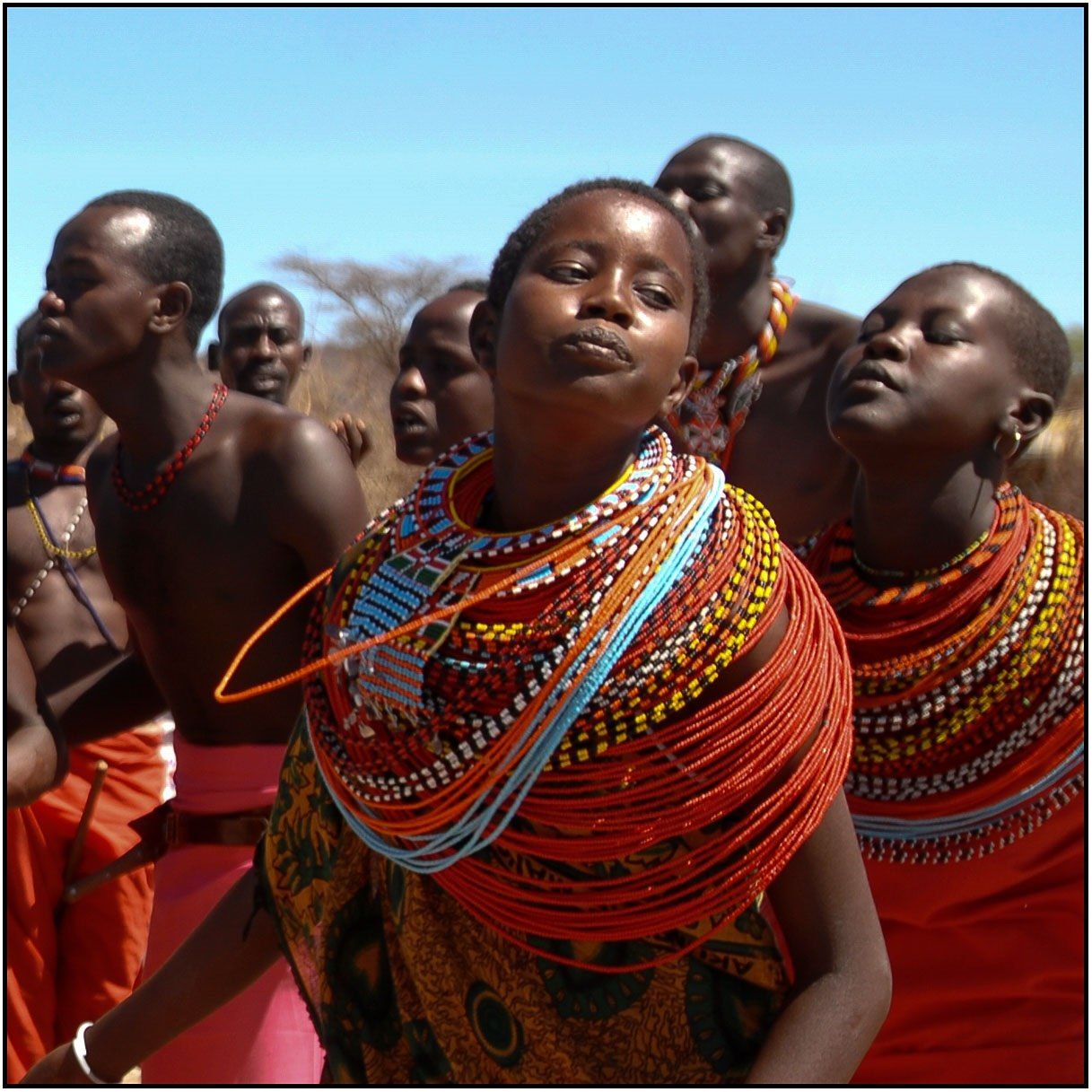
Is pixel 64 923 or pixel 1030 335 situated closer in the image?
pixel 1030 335

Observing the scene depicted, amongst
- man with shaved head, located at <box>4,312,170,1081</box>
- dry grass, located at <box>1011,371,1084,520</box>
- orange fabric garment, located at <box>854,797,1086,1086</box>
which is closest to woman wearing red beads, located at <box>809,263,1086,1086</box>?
orange fabric garment, located at <box>854,797,1086,1086</box>

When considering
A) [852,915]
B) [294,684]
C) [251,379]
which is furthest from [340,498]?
[251,379]

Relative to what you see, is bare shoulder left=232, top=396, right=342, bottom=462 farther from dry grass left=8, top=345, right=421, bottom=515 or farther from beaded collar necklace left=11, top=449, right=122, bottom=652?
dry grass left=8, top=345, right=421, bottom=515

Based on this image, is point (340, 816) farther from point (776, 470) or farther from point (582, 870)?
point (776, 470)

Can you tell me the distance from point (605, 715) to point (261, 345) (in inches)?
165

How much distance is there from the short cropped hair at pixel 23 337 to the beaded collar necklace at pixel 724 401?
2.69 m

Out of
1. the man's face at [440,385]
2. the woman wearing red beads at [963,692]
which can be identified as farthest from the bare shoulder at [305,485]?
the woman wearing red beads at [963,692]

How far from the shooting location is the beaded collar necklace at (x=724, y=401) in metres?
4.82

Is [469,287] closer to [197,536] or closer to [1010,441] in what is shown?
[197,536]

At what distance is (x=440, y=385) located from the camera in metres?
4.68

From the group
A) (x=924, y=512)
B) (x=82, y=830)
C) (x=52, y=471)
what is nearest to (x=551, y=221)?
(x=924, y=512)

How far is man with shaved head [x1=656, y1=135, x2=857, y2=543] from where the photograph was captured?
487 centimetres

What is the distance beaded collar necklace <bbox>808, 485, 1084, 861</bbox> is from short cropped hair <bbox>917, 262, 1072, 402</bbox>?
32 centimetres

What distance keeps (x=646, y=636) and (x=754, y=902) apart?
0.36m
